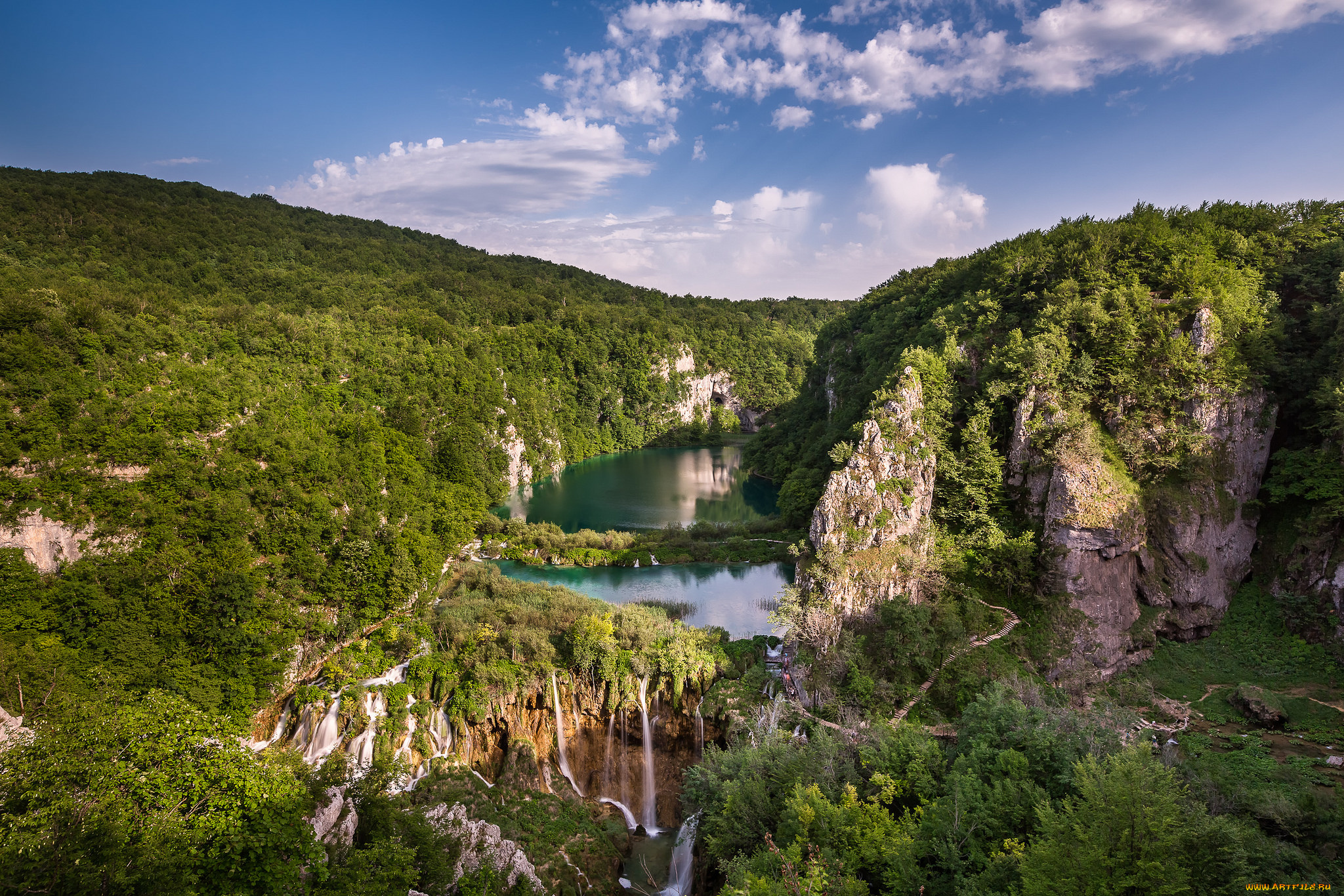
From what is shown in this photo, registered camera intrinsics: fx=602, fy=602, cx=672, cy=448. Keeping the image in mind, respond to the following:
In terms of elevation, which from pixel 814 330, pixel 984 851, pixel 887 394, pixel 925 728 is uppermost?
pixel 814 330

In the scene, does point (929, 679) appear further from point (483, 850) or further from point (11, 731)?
point (11, 731)

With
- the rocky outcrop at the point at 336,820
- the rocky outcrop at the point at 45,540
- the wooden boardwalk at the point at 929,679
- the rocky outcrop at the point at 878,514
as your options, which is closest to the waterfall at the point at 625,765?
the wooden boardwalk at the point at 929,679

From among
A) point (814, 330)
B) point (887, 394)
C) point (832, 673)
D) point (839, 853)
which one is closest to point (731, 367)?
point (814, 330)

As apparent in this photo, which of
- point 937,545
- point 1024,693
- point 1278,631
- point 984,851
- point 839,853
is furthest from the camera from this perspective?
point 937,545

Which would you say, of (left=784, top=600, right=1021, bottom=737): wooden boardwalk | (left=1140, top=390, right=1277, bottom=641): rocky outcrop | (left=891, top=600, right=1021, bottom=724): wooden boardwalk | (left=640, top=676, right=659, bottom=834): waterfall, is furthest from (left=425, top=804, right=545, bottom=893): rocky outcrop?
(left=1140, top=390, right=1277, bottom=641): rocky outcrop

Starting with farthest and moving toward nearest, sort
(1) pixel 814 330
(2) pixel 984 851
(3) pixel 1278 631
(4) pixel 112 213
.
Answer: (1) pixel 814 330 < (4) pixel 112 213 < (3) pixel 1278 631 < (2) pixel 984 851

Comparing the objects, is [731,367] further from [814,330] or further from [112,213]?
[112,213]

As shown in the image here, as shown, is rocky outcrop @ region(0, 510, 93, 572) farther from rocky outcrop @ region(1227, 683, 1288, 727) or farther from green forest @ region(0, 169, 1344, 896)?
rocky outcrop @ region(1227, 683, 1288, 727)
